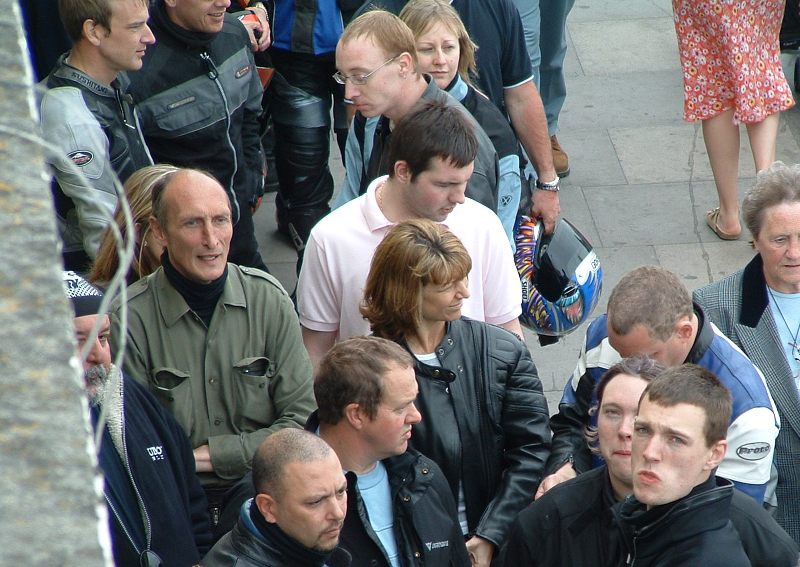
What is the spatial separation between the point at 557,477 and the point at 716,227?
3.55 meters

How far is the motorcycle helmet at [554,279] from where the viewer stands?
180 inches

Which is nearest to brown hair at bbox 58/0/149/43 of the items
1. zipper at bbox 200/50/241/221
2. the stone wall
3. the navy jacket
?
zipper at bbox 200/50/241/221

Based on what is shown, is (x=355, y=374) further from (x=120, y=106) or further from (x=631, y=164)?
(x=631, y=164)

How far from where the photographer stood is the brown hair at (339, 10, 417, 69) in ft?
13.4

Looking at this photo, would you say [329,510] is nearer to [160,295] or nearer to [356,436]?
[356,436]

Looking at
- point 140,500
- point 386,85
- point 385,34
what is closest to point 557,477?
point 140,500

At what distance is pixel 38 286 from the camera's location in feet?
3.09

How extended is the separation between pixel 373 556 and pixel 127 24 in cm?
202

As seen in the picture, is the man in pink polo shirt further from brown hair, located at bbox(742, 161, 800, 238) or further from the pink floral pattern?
the pink floral pattern

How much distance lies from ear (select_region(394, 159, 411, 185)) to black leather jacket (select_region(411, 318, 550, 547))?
1.88ft

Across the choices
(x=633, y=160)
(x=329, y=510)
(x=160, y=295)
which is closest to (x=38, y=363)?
(x=329, y=510)

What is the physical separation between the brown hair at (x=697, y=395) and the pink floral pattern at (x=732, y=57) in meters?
3.56

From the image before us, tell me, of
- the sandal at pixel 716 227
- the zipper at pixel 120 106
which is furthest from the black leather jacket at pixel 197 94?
the sandal at pixel 716 227

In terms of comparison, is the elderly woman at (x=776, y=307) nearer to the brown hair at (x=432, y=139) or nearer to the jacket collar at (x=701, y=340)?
the jacket collar at (x=701, y=340)
